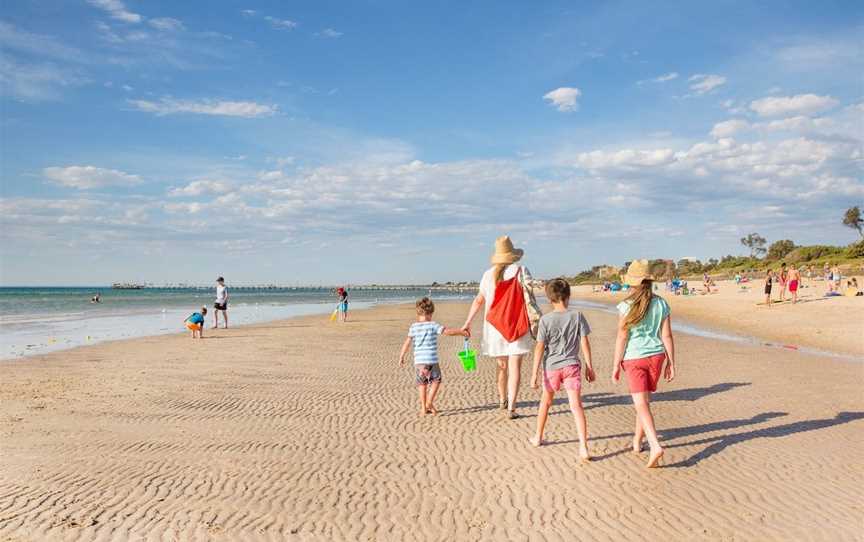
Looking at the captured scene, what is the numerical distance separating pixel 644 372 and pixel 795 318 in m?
21.4

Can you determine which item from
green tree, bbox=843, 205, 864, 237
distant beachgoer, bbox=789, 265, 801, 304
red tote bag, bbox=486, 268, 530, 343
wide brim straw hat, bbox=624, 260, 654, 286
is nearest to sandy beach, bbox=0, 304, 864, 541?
red tote bag, bbox=486, 268, 530, 343

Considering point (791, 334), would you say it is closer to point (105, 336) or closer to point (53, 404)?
point (53, 404)

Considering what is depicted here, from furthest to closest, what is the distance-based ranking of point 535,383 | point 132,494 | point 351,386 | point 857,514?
point 351,386 → point 535,383 → point 132,494 → point 857,514

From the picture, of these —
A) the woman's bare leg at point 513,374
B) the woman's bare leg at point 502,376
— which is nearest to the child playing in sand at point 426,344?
the woman's bare leg at point 513,374

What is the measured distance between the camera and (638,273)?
648cm

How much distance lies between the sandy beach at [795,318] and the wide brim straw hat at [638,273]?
492 inches

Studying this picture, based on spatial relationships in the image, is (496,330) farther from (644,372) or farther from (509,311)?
(644,372)

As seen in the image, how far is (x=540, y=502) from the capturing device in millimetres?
5172

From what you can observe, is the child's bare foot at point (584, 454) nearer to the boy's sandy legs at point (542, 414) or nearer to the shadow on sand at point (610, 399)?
the boy's sandy legs at point (542, 414)

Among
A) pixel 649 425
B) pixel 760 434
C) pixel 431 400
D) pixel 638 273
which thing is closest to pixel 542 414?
pixel 649 425

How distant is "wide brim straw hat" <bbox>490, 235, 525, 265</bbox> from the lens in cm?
804

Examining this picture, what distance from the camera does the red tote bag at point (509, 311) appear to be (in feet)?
25.5

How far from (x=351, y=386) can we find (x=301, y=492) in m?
5.46

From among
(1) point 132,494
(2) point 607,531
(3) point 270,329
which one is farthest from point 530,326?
(3) point 270,329
